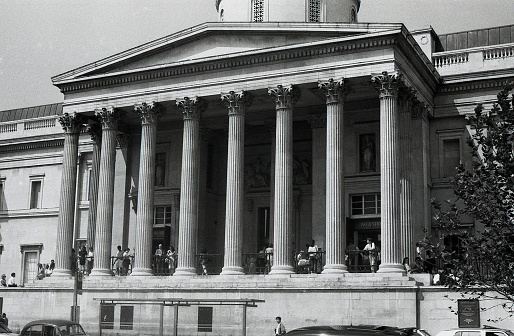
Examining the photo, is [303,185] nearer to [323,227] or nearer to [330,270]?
[323,227]

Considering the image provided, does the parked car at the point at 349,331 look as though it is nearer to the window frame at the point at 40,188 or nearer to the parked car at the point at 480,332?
the parked car at the point at 480,332

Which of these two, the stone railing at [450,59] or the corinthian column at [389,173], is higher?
the stone railing at [450,59]

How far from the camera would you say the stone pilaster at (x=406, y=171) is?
3162 centimetres

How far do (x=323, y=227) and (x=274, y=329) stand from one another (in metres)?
7.10

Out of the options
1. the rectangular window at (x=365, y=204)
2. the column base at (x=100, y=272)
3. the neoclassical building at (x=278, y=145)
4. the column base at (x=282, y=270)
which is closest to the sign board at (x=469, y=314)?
the neoclassical building at (x=278, y=145)

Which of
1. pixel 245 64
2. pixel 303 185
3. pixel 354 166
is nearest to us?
pixel 245 64

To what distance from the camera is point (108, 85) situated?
126 ft

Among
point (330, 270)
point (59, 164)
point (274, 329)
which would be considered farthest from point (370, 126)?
point (59, 164)

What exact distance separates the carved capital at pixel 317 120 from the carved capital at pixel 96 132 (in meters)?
11.6

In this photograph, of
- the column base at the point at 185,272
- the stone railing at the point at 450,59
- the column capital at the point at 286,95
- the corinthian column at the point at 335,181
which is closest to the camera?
the corinthian column at the point at 335,181

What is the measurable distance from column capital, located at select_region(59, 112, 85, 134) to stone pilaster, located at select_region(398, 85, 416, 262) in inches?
661

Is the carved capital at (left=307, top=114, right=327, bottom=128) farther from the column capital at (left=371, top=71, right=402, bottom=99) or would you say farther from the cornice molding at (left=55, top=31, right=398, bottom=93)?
the column capital at (left=371, top=71, right=402, bottom=99)

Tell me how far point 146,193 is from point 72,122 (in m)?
6.51

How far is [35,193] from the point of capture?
1996 inches
